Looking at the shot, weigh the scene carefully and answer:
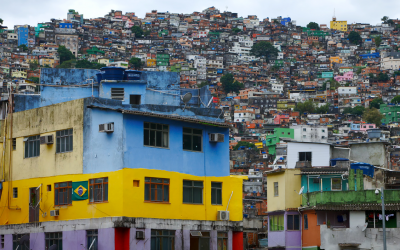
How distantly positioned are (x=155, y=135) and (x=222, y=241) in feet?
18.1

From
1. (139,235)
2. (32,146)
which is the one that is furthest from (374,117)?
(139,235)

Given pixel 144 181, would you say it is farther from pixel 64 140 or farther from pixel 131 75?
pixel 131 75

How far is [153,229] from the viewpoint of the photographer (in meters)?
29.9

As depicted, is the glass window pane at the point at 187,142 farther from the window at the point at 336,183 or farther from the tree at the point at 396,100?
the tree at the point at 396,100

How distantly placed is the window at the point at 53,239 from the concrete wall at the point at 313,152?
62.5 ft

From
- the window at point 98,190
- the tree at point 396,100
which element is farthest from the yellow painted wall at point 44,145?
the tree at point 396,100

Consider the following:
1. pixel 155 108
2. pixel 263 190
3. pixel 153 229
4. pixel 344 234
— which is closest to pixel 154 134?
pixel 155 108

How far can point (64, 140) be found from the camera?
31.8 meters

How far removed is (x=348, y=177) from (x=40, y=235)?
15.8 meters

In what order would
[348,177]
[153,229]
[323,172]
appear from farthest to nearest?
[323,172], [348,177], [153,229]

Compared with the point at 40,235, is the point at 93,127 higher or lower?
higher

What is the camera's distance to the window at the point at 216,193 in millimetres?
32938

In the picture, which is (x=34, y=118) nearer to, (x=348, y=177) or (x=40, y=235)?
(x=40, y=235)

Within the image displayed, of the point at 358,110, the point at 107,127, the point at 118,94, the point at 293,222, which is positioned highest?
the point at 358,110
